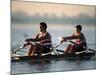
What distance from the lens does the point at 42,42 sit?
2660 mm

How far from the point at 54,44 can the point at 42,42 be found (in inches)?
6.4

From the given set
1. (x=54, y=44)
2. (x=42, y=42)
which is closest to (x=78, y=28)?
(x=54, y=44)

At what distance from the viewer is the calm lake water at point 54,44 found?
8.30 feet

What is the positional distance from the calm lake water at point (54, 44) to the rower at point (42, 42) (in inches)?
2.2

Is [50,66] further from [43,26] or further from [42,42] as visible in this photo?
[43,26]

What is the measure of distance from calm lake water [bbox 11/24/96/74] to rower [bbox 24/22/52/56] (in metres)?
0.05

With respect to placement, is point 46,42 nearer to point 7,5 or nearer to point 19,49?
point 19,49

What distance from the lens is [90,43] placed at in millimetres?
2900

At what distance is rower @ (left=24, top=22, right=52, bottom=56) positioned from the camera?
2.62 meters

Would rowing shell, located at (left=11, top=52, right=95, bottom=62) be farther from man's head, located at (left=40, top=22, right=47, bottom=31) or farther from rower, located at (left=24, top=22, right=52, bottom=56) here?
man's head, located at (left=40, top=22, right=47, bottom=31)

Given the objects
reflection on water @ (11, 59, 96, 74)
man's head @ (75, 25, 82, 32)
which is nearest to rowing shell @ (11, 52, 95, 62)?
reflection on water @ (11, 59, 96, 74)

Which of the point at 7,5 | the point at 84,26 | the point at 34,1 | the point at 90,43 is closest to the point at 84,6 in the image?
the point at 84,26

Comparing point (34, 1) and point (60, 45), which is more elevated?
point (34, 1)
